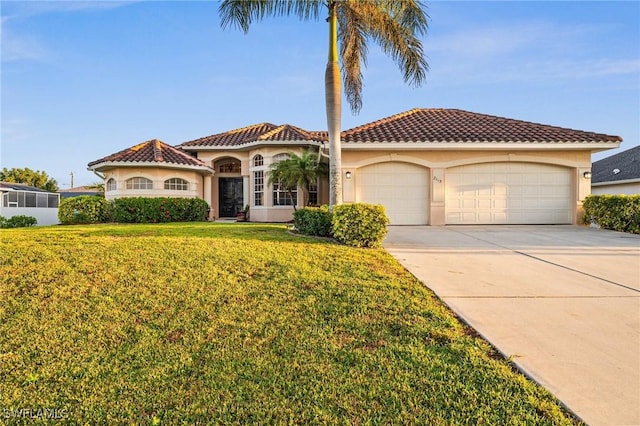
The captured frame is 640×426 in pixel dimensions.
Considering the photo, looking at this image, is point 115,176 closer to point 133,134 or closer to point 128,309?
point 133,134

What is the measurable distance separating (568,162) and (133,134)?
2527 cm

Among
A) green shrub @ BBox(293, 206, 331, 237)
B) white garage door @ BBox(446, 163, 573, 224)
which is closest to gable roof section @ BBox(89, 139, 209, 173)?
green shrub @ BBox(293, 206, 331, 237)

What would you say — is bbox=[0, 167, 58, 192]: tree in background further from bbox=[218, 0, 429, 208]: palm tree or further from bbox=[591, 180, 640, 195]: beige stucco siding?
bbox=[591, 180, 640, 195]: beige stucco siding

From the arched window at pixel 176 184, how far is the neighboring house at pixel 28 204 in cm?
936

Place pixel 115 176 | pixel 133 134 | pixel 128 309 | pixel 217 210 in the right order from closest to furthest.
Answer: pixel 128 309 → pixel 115 176 → pixel 217 210 → pixel 133 134

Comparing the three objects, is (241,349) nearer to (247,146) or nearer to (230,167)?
(247,146)

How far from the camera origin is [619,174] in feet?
70.2

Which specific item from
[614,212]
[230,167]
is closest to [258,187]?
[230,167]

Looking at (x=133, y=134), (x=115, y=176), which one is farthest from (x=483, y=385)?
(x=133, y=134)

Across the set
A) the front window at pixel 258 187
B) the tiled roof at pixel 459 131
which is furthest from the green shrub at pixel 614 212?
the front window at pixel 258 187

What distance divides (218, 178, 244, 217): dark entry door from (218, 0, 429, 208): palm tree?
36.1 feet

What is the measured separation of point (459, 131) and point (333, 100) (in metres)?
7.60

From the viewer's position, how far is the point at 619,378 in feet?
8.55

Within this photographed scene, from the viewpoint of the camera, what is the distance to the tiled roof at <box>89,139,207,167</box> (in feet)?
51.5
